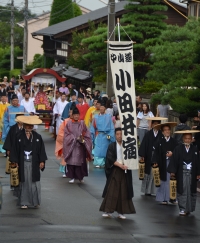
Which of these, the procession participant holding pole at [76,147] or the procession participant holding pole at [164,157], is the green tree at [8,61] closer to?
the procession participant holding pole at [76,147]

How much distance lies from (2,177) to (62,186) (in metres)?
1.84

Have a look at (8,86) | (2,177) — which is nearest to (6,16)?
(8,86)

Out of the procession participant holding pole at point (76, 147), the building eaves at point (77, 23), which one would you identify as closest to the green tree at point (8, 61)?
the building eaves at point (77, 23)

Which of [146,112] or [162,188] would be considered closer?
[162,188]

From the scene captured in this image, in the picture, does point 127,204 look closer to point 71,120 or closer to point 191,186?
point 191,186

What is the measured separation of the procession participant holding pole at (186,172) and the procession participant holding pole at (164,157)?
43.4 inches

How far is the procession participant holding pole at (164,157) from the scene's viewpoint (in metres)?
13.6

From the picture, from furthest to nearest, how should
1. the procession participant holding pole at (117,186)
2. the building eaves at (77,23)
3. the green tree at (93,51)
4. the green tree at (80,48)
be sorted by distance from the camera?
the building eaves at (77,23)
the green tree at (80,48)
the green tree at (93,51)
the procession participant holding pole at (117,186)

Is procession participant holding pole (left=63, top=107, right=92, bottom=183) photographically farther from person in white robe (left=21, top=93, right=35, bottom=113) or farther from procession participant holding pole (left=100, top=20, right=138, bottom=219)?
person in white robe (left=21, top=93, right=35, bottom=113)

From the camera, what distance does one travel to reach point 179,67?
74.4 ft

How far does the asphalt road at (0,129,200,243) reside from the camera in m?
10.3

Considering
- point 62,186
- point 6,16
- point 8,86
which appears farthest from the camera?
point 6,16

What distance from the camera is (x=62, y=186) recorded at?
50.0 ft

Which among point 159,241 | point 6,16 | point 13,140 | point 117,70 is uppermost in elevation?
point 6,16
